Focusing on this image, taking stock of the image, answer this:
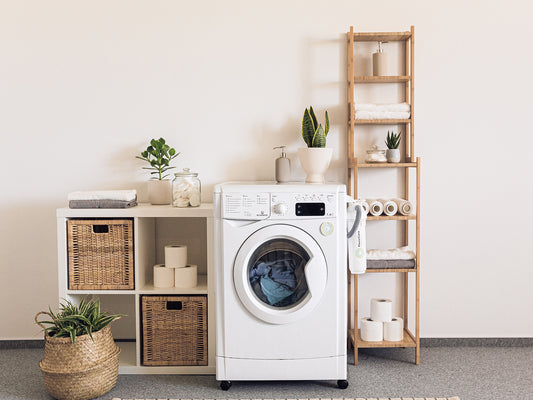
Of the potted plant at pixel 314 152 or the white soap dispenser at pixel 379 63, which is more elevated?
the white soap dispenser at pixel 379 63

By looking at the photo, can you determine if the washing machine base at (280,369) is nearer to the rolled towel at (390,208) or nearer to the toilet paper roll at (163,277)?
the toilet paper roll at (163,277)

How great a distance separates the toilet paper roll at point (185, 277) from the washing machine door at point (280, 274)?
0.37m

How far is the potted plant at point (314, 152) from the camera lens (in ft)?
9.07

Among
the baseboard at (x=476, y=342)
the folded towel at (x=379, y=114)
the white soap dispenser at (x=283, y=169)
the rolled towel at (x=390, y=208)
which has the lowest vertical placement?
the baseboard at (x=476, y=342)

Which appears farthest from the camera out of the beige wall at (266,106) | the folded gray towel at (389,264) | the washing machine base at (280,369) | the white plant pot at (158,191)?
the beige wall at (266,106)

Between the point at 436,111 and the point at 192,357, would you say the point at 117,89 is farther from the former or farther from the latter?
the point at 436,111

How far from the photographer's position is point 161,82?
2.98 m

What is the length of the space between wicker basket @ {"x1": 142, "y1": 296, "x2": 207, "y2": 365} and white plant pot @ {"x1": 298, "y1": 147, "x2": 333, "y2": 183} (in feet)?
2.61

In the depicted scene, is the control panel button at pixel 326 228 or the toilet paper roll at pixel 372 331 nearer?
the control panel button at pixel 326 228

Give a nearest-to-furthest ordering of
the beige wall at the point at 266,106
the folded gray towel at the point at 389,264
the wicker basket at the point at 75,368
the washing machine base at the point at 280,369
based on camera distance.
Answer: the wicker basket at the point at 75,368
the washing machine base at the point at 280,369
the folded gray towel at the point at 389,264
the beige wall at the point at 266,106

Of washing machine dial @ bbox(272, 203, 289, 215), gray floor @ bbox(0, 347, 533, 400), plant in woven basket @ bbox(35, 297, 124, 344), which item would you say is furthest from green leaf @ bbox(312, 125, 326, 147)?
plant in woven basket @ bbox(35, 297, 124, 344)

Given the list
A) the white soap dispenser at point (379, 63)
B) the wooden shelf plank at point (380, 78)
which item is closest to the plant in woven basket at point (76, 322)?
the wooden shelf plank at point (380, 78)

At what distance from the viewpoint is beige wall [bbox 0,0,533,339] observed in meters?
2.96

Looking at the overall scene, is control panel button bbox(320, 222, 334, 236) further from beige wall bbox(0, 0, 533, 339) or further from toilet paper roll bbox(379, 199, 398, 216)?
beige wall bbox(0, 0, 533, 339)
